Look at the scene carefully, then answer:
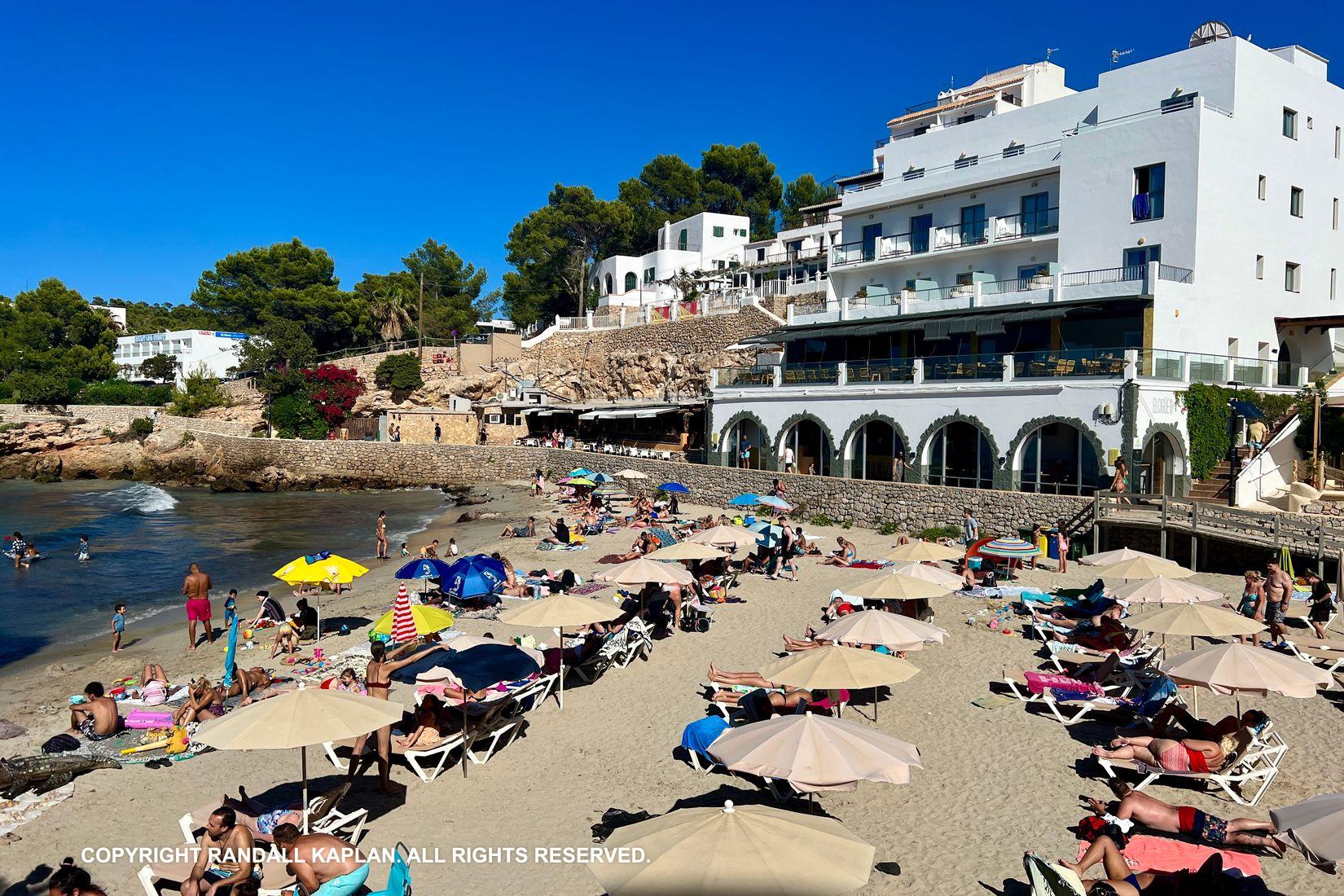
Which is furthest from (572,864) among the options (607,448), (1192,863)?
(607,448)

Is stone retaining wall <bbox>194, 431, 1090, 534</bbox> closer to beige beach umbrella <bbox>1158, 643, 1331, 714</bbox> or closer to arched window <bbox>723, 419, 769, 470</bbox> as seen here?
arched window <bbox>723, 419, 769, 470</bbox>

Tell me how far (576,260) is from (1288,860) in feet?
218

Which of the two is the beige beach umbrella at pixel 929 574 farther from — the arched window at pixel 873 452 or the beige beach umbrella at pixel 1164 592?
the arched window at pixel 873 452

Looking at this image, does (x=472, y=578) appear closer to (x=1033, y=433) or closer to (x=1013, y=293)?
(x=1033, y=433)

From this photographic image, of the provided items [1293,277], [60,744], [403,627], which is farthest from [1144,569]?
[1293,277]

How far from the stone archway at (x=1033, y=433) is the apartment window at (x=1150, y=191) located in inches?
354

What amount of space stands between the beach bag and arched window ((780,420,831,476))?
23.8 meters

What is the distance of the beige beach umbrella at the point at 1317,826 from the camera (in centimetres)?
561

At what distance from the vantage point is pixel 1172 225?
27047 millimetres

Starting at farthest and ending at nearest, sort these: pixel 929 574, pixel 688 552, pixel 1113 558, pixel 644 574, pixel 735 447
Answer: pixel 735 447 < pixel 688 552 < pixel 1113 558 < pixel 644 574 < pixel 929 574

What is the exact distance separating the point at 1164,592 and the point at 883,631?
190 inches

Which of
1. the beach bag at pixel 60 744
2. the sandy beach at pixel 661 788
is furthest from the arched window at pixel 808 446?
the beach bag at pixel 60 744

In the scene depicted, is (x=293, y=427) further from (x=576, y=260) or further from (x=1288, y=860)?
(x=1288, y=860)

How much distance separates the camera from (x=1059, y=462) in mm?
24422
